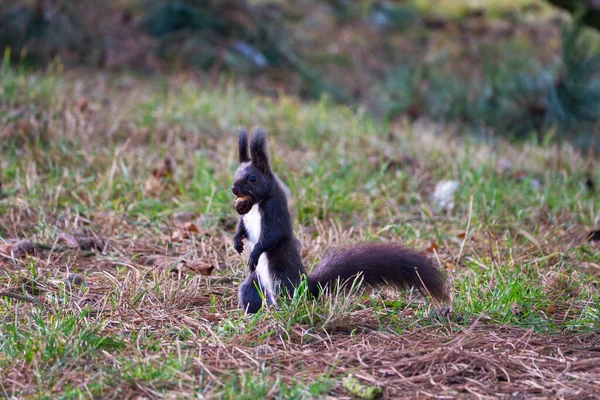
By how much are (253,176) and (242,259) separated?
84 cm

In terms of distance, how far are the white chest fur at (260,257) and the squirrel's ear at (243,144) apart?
8.3 inches

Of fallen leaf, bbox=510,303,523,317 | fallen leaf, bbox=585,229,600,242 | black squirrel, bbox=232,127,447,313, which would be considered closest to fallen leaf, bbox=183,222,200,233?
black squirrel, bbox=232,127,447,313

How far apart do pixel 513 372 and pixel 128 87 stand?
202 inches

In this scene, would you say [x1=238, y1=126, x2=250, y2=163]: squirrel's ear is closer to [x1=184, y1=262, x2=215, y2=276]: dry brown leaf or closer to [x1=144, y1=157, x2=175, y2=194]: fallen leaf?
[x1=184, y1=262, x2=215, y2=276]: dry brown leaf

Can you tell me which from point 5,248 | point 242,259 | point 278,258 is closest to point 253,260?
point 278,258

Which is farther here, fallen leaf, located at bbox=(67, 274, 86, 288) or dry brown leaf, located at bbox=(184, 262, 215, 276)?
dry brown leaf, located at bbox=(184, 262, 215, 276)

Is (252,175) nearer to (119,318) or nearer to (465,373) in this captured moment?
(119,318)

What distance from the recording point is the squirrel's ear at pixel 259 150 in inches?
111

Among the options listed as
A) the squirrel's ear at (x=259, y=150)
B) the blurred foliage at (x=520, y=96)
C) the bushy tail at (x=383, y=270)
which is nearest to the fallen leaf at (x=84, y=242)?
the squirrel's ear at (x=259, y=150)

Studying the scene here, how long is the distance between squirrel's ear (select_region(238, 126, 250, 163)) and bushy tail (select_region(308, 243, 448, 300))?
54 centimetres

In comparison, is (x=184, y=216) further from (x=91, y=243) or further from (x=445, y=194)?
(x=445, y=194)

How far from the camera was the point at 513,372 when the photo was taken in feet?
7.61

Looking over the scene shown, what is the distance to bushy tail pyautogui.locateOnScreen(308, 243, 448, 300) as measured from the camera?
2.74 meters

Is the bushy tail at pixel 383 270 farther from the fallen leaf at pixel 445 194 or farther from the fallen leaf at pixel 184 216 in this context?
the fallen leaf at pixel 445 194
